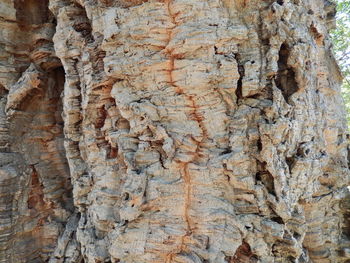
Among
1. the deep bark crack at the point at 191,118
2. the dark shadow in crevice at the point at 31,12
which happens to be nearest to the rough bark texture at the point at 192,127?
the deep bark crack at the point at 191,118

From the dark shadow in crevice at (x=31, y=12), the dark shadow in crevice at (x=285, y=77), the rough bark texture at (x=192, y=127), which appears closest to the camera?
the rough bark texture at (x=192, y=127)

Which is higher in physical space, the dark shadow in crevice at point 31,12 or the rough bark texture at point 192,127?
the dark shadow in crevice at point 31,12

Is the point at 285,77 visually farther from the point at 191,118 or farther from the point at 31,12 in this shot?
the point at 31,12

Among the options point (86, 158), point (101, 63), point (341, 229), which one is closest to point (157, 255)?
point (86, 158)

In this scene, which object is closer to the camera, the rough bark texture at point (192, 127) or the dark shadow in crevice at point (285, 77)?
the rough bark texture at point (192, 127)

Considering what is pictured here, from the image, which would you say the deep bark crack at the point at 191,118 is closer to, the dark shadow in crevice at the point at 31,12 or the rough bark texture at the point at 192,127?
the rough bark texture at the point at 192,127

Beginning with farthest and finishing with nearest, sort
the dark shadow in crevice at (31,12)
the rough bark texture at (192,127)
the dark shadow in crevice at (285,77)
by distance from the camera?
the dark shadow in crevice at (31,12) < the dark shadow in crevice at (285,77) < the rough bark texture at (192,127)

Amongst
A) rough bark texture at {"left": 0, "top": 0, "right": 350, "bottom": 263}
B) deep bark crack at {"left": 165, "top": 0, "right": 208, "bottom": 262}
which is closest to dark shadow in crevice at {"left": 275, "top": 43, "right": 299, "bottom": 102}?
rough bark texture at {"left": 0, "top": 0, "right": 350, "bottom": 263}

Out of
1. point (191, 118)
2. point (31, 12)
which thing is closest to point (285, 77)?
point (191, 118)

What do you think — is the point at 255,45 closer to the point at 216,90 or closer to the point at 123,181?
the point at 216,90
